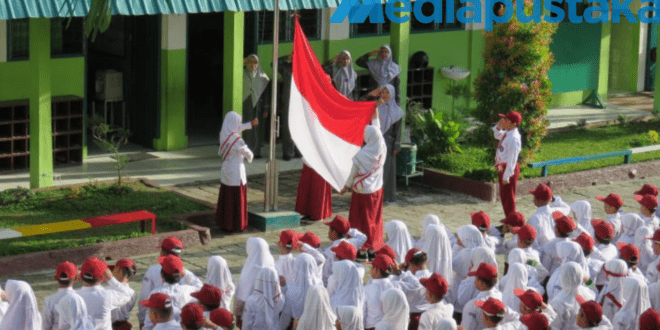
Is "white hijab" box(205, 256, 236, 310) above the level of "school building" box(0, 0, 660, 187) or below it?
below

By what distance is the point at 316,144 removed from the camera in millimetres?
16922

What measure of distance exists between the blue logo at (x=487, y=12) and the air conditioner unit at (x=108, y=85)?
3765mm

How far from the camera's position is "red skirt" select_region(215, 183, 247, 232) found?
55.7 feet

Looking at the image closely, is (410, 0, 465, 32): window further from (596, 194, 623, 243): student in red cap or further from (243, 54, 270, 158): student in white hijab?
(596, 194, 623, 243): student in red cap

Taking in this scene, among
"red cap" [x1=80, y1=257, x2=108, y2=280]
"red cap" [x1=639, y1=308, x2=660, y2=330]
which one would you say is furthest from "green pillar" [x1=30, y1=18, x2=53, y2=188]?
"red cap" [x1=639, y1=308, x2=660, y2=330]

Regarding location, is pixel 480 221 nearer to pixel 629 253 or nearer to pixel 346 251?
pixel 629 253

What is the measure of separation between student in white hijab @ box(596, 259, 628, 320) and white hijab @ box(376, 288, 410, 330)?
2.45 m

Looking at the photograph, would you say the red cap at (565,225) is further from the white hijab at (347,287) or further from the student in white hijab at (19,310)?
the student in white hijab at (19,310)

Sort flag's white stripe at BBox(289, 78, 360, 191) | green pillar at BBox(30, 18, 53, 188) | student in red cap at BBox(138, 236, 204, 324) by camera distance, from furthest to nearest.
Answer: green pillar at BBox(30, 18, 53, 188) → flag's white stripe at BBox(289, 78, 360, 191) → student in red cap at BBox(138, 236, 204, 324)

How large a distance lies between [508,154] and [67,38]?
276 inches

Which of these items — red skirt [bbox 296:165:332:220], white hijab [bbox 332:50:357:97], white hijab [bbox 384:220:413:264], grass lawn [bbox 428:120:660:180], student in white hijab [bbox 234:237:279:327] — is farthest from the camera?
grass lawn [bbox 428:120:660:180]

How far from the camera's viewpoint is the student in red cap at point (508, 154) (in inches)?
695

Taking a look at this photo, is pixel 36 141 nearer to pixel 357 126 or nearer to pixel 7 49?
pixel 7 49

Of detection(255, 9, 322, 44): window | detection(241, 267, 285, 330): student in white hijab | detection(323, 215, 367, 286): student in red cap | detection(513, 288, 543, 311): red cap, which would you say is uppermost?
detection(255, 9, 322, 44): window
